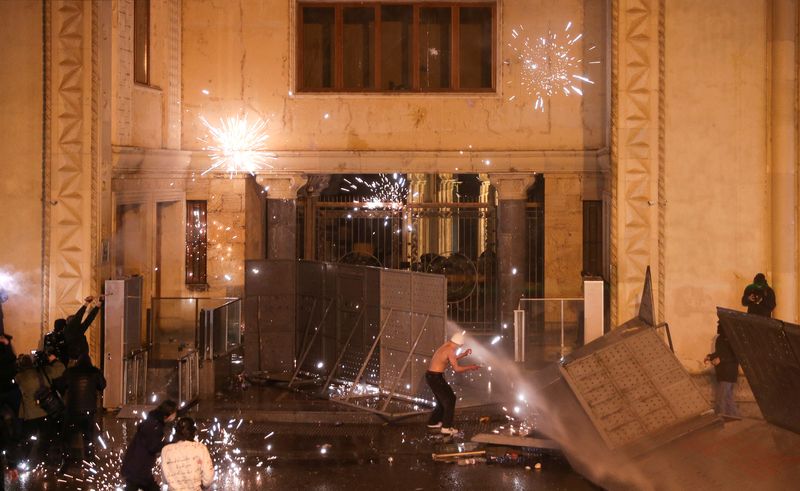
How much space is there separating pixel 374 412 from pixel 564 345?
3.21 metres

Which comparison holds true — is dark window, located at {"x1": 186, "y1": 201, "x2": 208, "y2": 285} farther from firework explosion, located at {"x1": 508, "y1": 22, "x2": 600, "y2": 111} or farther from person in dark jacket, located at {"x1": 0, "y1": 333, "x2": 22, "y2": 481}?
person in dark jacket, located at {"x1": 0, "y1": 333, "x2": 22, "y2": 481}

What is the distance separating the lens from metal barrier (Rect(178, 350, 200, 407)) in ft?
50.3

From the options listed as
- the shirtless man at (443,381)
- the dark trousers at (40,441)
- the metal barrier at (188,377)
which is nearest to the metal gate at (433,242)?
the metal barrier at (188,377)

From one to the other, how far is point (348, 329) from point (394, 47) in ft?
17.9

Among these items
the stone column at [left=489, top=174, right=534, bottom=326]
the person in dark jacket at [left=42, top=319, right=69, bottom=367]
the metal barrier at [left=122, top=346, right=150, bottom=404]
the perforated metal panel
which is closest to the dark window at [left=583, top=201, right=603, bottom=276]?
the stone column at [left=489, top=174, right=534, bottom=326]

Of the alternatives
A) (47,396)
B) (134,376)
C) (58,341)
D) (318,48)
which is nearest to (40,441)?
(47,396)

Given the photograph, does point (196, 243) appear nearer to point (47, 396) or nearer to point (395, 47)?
Result: point (395, 47)

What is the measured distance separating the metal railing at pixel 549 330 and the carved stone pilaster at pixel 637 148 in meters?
0.65

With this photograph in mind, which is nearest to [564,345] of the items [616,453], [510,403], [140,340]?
[510,403]

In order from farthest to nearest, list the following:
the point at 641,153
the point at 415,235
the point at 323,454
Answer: the point at 415,235 → the point at 641,153 → the point at 323,454

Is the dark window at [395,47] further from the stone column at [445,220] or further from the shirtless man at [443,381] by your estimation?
the shirtless man at [443,381]

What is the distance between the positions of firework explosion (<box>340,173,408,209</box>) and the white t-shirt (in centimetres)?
1127

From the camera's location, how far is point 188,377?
15430 millimetres

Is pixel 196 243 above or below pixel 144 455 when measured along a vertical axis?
above
